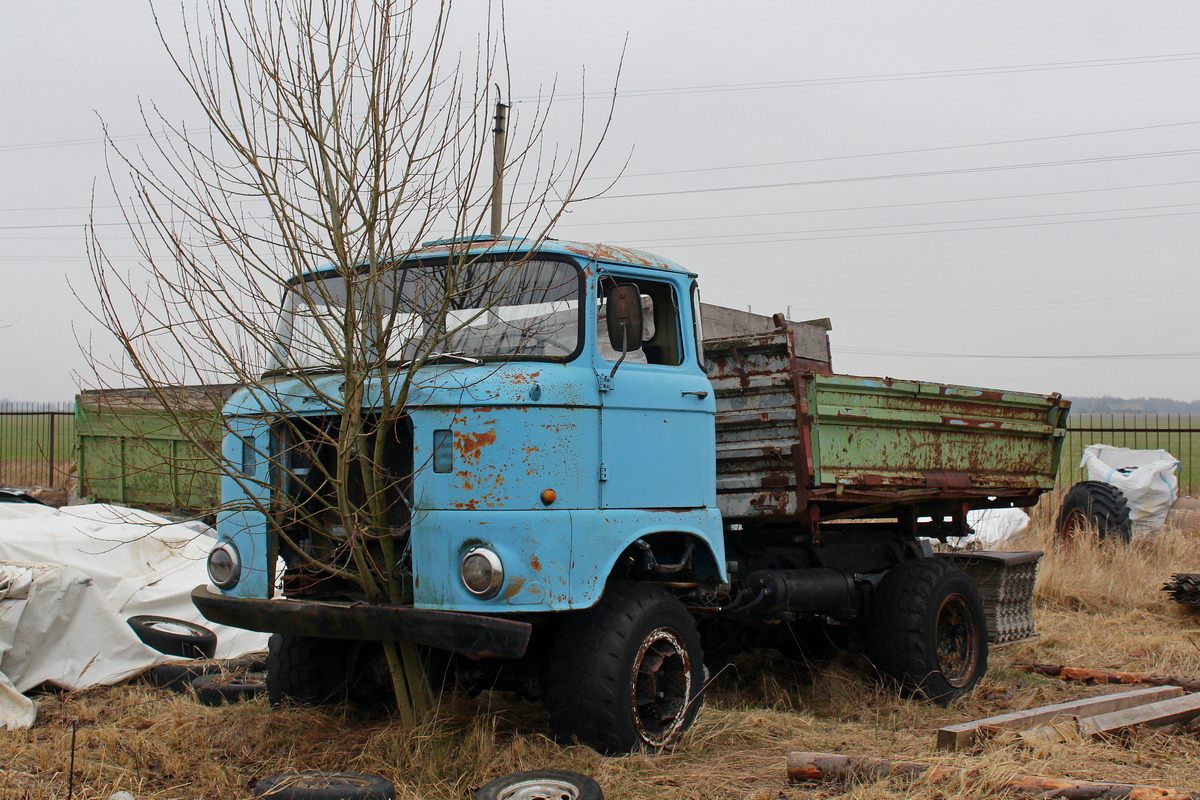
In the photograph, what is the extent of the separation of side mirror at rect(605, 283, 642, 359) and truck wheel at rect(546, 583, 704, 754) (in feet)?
3.69

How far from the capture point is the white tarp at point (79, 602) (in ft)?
20.9

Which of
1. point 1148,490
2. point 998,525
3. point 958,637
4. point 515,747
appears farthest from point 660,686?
point 1148,490

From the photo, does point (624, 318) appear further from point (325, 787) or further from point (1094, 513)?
point (1094, 513)

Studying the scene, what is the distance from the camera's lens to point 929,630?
22.6 feet

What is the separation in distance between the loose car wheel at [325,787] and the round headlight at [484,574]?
837mm

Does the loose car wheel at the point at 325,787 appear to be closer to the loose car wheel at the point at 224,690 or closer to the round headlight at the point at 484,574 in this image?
the round headlight at the point at 484,574

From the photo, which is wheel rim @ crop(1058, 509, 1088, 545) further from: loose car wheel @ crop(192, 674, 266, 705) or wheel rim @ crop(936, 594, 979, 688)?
loose car wheel @ crop(192, 674, 266, 705)

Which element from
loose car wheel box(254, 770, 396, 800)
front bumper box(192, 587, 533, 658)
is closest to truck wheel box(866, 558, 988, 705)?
front bumper box(192, 587, 533, 658)

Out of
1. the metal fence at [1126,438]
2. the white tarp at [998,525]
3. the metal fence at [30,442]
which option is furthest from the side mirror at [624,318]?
the metal fence at [30,442]

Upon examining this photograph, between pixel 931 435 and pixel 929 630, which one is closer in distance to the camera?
pixel 929 630

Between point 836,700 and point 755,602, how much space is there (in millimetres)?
990

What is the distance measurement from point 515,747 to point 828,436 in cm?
267

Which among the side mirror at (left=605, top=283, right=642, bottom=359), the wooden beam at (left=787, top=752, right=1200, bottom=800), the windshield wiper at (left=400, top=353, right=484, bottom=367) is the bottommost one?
the wooden beam at (left=787, top=752, right=1200, bottom=800)

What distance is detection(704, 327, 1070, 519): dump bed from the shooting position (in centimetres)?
633
